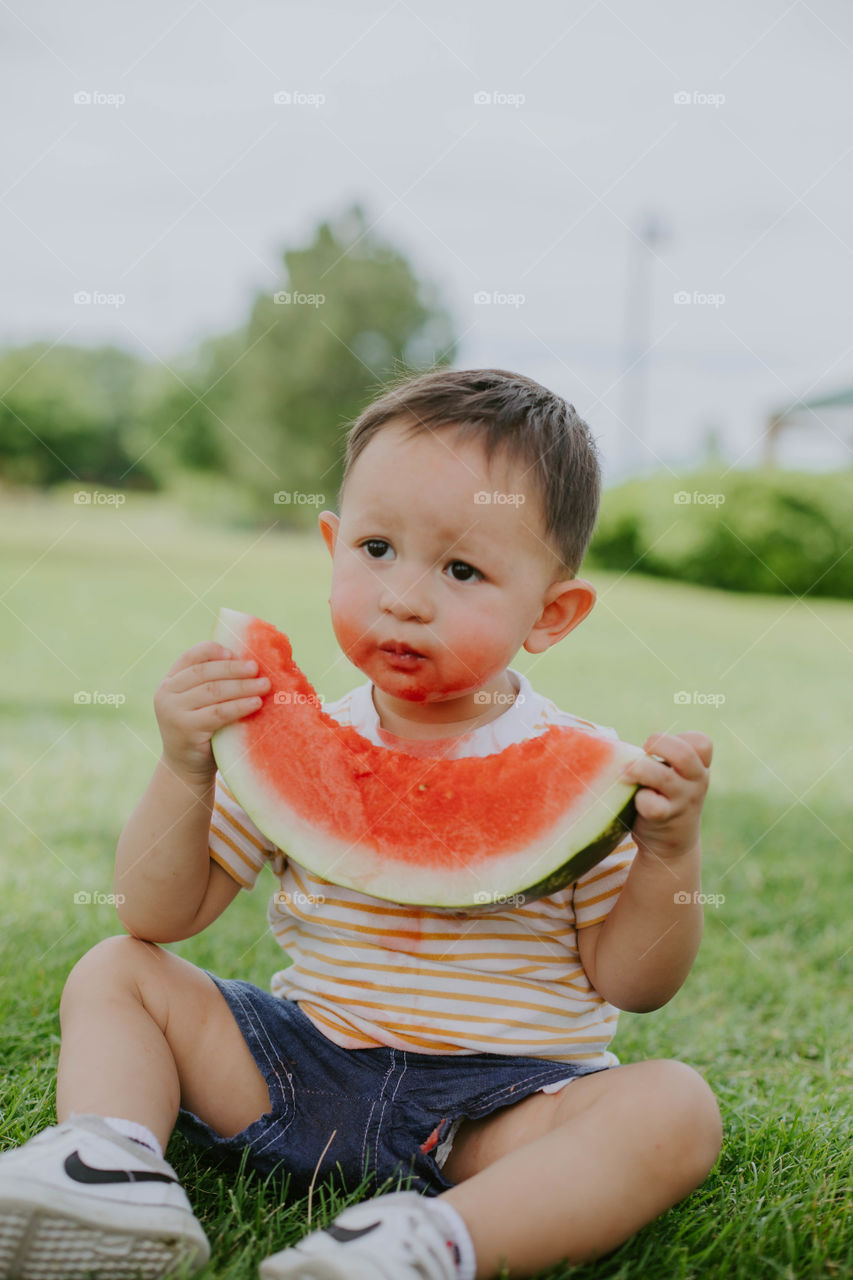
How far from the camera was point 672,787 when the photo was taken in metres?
1.61

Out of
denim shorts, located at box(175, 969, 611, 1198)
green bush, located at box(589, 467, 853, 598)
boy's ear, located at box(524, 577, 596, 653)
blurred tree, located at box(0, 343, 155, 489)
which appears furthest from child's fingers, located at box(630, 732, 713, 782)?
blurred tree, located at box(0, 343, 155, 489)

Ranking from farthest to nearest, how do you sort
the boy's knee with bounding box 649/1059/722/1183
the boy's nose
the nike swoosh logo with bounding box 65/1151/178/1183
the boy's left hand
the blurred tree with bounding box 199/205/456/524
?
the blurred tree with bounding box 199/205/456/524 → the boy's nose → the boy's left hand → the boy's knee with bounding box 649/1059/722/1183 → the nike swoosh logo with bounding box 65/1151/178/1183

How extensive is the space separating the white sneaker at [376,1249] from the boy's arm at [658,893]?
49 centimetres

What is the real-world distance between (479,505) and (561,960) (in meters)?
0.74

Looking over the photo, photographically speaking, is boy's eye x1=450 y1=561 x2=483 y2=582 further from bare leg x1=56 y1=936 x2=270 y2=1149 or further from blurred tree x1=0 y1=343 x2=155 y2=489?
blurred tree x1=0 y1=343 x2=155 y2=489

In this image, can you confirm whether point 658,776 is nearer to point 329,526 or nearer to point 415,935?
point 415,935

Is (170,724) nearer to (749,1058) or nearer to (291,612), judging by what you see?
(749,1058)

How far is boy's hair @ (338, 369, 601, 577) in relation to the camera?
185 cm

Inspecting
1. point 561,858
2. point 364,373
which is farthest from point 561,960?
point 364,373

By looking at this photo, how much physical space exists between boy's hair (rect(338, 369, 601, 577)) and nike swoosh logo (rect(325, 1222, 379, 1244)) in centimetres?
107

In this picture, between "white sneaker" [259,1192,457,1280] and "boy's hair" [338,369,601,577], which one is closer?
"white sneaker" [259,1192,457,1280]

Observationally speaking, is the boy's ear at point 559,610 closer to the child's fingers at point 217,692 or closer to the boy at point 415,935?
the boy at point 415,935

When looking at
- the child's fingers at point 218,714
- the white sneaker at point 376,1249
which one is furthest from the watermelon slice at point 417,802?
the white sneaker at point 376,1249

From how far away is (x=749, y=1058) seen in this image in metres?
2.51
